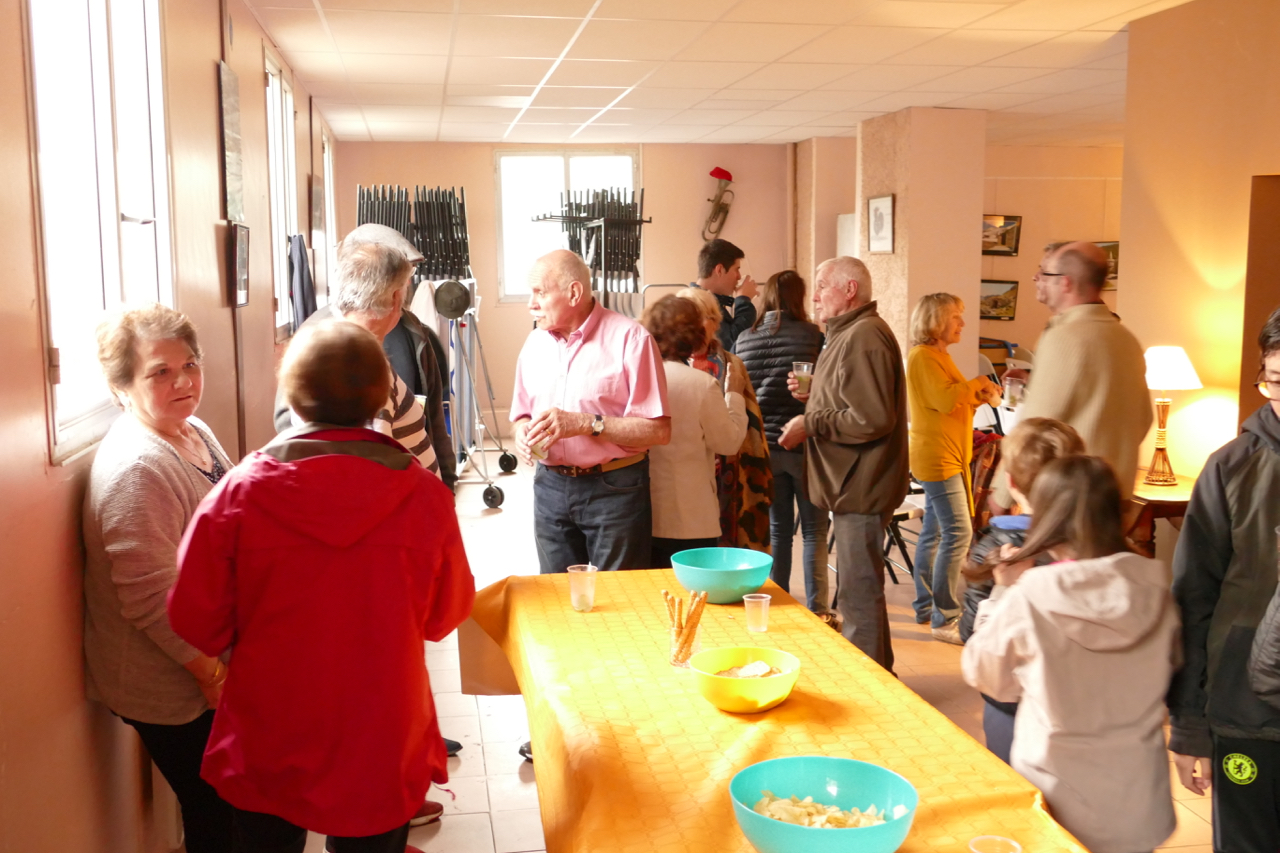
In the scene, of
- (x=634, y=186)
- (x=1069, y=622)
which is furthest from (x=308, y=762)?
(x=634, y=186)

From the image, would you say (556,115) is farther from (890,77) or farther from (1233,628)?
(1233,628)

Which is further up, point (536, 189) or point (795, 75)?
point (795, 75)

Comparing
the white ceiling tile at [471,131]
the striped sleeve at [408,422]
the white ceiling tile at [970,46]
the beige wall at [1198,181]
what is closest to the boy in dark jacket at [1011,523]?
the striped sleeve at [408,422]

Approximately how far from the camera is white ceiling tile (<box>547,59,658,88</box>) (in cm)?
597

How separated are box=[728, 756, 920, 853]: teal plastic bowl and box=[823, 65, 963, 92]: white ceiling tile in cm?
545

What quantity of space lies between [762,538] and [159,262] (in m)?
2.20

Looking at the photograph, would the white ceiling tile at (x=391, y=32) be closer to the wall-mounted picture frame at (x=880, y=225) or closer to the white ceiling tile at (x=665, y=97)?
the white ceiling tile at (x=665, y=97)

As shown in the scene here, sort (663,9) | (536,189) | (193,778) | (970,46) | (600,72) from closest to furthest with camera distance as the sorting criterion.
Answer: (193,778)
(663,9)
(970,46)
(600,72)
(536,189)

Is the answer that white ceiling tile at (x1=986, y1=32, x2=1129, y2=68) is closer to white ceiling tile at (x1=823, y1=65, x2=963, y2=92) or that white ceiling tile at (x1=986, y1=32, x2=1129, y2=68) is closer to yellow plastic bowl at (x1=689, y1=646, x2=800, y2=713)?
white ceiling tile at (x1=823, y1=65, x2=963, y2=92)

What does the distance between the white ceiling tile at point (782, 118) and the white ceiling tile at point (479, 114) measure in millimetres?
1889

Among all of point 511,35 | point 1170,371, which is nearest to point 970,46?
point 1170,371

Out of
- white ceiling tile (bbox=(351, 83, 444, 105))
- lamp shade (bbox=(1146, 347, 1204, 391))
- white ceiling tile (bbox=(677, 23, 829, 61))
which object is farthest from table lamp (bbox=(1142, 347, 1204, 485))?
white ceiling tile (bbox=(351, 83, 444, 105))

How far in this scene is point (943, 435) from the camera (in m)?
4.36

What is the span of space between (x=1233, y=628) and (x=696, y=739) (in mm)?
1093
